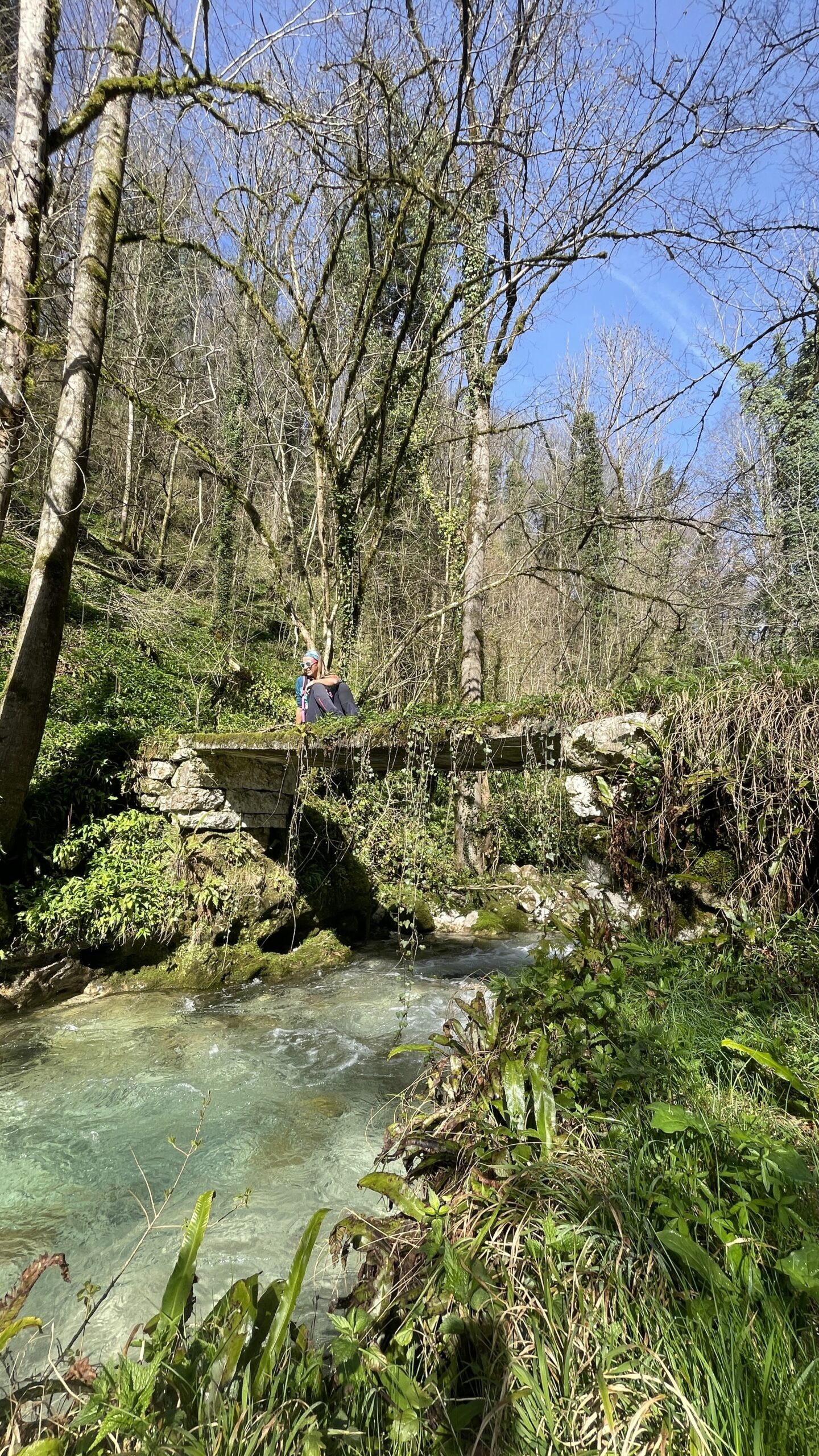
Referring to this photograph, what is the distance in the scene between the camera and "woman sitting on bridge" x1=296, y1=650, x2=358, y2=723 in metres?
7.43

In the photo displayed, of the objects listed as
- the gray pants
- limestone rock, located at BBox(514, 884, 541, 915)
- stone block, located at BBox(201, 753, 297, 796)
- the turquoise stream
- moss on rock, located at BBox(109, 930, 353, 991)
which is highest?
the gray pants

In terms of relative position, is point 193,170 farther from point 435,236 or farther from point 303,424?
point 303,424

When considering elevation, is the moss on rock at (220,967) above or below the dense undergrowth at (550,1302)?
below

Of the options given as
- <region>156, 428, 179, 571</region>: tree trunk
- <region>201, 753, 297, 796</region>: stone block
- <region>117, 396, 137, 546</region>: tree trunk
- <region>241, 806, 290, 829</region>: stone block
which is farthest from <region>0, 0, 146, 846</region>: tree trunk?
<region>156, 428, 179, 571</region>: tree trunk

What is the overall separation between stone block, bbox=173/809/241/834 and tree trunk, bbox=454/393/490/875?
13.9 ft

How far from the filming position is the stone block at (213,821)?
22.4ft

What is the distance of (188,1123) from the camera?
383 cm

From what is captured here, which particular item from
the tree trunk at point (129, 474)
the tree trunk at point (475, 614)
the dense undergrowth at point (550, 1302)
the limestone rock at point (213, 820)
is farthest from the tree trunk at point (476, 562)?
the dense undergrowth at point (550, 1302)

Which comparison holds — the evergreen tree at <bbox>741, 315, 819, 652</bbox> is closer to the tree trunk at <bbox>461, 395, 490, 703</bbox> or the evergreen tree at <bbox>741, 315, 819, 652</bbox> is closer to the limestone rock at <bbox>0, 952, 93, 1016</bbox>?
the tree trunk at <bbox>461, 395, 490, 703</bbox>

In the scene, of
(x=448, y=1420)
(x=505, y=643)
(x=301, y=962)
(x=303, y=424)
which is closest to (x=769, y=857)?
(x=448, y=1420)

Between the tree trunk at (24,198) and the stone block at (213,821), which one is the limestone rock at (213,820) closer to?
the stone block at (213,821)

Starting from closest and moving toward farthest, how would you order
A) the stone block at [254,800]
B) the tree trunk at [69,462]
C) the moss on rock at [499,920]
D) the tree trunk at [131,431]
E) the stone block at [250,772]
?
the tree trunk at [69,462] < the stone block at [250,772] < the stone block at [254,800] < the moss on rock at [499,920] < the tree trunk at [131,431]

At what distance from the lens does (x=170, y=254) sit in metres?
14.9

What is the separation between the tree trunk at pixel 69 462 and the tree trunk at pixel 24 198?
1.22 feet
